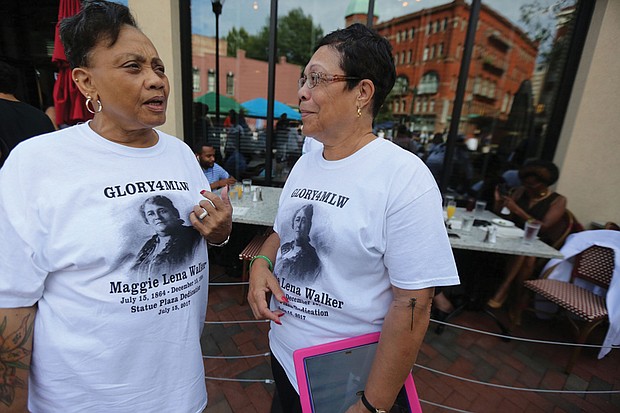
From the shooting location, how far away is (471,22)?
435cm

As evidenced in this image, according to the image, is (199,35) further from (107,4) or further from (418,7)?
(107,4)

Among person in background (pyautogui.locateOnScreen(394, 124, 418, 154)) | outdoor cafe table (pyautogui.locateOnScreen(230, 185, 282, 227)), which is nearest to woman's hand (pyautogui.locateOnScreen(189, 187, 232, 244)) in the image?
outdoor cafe table (pyautogui.locateOnScreen(230, 185, 282, 227))

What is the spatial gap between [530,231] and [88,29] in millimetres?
3777

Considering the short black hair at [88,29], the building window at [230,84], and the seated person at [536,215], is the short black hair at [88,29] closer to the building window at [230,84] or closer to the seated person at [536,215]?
the seated person at [536,215]

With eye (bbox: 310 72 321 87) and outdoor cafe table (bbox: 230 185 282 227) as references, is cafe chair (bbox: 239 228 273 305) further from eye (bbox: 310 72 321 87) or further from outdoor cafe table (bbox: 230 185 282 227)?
eye (bbox: 310 72 321 87)

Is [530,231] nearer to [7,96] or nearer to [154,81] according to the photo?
[154,81]

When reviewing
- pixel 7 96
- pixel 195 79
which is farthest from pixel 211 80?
pixel 7 96

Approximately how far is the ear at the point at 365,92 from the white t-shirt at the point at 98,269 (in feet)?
2.52

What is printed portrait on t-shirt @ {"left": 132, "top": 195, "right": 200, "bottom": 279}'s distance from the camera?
1.04 m

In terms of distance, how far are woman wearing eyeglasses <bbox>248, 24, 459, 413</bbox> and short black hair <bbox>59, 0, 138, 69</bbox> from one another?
2.24ft

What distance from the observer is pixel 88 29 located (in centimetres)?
99

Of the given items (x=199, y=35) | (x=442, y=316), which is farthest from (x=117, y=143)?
(x=199, y=35)

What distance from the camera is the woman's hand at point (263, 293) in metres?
1.22

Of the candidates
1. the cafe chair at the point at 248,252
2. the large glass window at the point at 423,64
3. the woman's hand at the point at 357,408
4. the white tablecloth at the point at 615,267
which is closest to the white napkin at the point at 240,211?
the cafe chair at the point at 248,252
